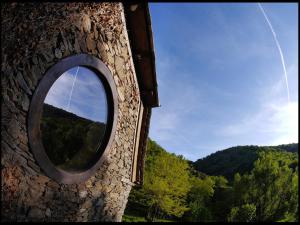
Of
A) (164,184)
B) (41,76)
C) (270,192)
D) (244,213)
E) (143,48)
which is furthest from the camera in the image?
(270,192)

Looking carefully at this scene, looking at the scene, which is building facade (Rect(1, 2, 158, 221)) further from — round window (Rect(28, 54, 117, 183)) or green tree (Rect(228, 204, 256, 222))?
green tree (Rect(228, 204, 256, 222))

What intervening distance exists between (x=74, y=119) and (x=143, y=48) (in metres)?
2.45

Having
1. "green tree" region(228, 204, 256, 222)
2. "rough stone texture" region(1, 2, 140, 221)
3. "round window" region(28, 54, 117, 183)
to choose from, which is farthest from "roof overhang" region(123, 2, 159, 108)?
"green tree" region(228, 204, 256, 222)

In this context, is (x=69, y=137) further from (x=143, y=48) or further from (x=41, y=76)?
(x=143, y=48)

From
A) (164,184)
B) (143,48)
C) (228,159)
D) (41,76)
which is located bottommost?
(164,184)

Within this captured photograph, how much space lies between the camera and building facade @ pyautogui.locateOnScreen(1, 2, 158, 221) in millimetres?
3533

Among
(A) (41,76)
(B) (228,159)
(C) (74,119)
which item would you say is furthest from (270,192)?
(B) (228,159)

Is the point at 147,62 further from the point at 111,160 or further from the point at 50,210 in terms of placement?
the point at 50,210

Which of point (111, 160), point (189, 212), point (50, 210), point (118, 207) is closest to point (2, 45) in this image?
point (50, 210)

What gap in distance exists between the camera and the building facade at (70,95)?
3533 mm

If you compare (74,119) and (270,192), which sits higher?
(270,192)

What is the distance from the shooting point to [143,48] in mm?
6637

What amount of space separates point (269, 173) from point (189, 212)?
30.3ft

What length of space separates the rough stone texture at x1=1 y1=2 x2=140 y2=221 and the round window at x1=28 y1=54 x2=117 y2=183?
0.13 meters
